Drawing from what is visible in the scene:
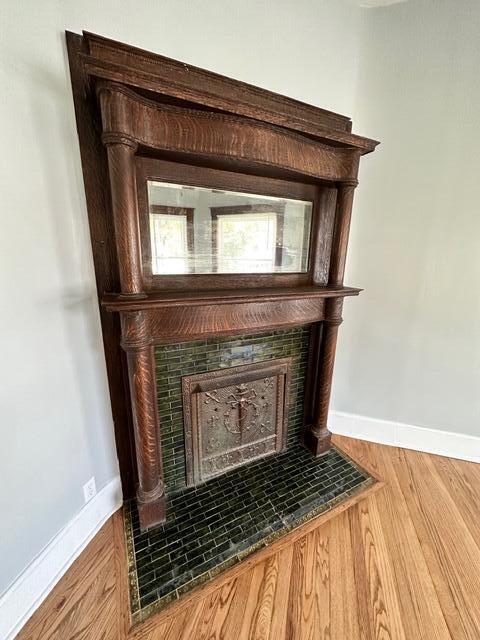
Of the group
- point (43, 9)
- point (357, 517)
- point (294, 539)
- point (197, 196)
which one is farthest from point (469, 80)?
point (294, 539)

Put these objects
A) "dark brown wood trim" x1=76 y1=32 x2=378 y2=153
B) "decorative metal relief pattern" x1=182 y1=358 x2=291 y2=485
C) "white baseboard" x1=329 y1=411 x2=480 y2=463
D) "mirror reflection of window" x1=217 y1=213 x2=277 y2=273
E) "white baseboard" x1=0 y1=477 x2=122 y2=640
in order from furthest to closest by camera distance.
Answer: "white baseboard" x1=329 y1=411 x2=480 y2=463 → "decorative metal relief pattern" x1=182 y1=358 x2=291 y2=485 → "mirror reflection of window" x1=217 y1=213 x2=277 y2=273 → "white baseboard" x1=0 y1=477 x2=122 y2=640 → "dark brown wood trim" x1=76 y1=32 x2=378 y2=153

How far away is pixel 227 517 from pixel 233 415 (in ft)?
1.58

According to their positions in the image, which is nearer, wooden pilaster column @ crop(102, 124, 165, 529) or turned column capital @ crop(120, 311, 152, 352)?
wooden pilaster column @ crop(102, 124, 165, 529)

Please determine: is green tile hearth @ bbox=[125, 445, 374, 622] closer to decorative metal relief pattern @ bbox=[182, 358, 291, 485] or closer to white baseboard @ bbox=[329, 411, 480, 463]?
decorative metal relief pattern @ bbox=[182, 358, 291, 485]

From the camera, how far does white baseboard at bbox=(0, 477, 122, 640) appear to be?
2.96 ft

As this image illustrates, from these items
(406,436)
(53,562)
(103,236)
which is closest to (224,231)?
(103,236)

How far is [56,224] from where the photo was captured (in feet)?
3.11

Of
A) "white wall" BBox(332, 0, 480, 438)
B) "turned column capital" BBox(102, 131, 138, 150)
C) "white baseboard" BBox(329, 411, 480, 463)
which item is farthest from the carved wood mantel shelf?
"white baseboard" BBox(329, 411, 480, 463)

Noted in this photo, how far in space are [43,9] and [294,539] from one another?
88.4 inches

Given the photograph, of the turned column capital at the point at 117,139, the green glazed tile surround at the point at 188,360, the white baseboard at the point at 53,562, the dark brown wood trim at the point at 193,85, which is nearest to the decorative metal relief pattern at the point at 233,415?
the green glazed tile surround at the point at 188,360

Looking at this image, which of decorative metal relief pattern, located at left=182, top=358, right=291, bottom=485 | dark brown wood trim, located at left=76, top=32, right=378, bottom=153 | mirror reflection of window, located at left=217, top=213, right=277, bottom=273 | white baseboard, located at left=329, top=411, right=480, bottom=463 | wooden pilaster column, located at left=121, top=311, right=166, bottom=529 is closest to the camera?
dark brown wood trim, located at left=76, top=32, right=378, bottom=153

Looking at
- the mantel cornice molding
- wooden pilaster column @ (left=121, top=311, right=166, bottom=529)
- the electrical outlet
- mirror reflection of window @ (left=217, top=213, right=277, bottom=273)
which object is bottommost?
the electrical outlet

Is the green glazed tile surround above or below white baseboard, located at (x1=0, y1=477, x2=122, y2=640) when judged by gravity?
above

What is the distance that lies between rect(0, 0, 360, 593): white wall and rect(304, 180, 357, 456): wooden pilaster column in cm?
62
